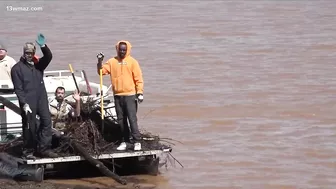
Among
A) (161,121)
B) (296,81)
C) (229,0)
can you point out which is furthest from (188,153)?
(229,0)

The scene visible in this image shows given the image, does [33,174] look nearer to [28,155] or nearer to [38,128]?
[28,155]

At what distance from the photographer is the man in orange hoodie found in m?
11.8

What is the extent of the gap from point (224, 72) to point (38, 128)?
Result: 10.2 metres

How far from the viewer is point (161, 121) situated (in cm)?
1662

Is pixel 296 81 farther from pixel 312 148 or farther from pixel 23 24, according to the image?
pixel 23 24

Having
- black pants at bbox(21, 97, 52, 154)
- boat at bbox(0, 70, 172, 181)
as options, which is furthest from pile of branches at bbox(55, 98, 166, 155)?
black pants at bbox(21, 97, 52, 154)

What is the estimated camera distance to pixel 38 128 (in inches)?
460

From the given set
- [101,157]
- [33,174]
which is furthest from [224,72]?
[33,174]

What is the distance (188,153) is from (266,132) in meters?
1.88

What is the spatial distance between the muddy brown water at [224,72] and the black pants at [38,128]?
1.03 m

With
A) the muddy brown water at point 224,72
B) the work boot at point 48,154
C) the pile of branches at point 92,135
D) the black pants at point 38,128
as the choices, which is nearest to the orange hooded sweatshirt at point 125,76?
the pile of branches at point 92,135

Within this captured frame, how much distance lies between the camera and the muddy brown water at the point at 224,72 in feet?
44.8

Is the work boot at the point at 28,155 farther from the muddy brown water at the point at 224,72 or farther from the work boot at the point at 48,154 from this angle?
the muddy brown water at the point at 224,72

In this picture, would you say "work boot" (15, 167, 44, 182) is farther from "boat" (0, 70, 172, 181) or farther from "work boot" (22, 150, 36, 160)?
"work boot" (22, 150, 36, 160)
